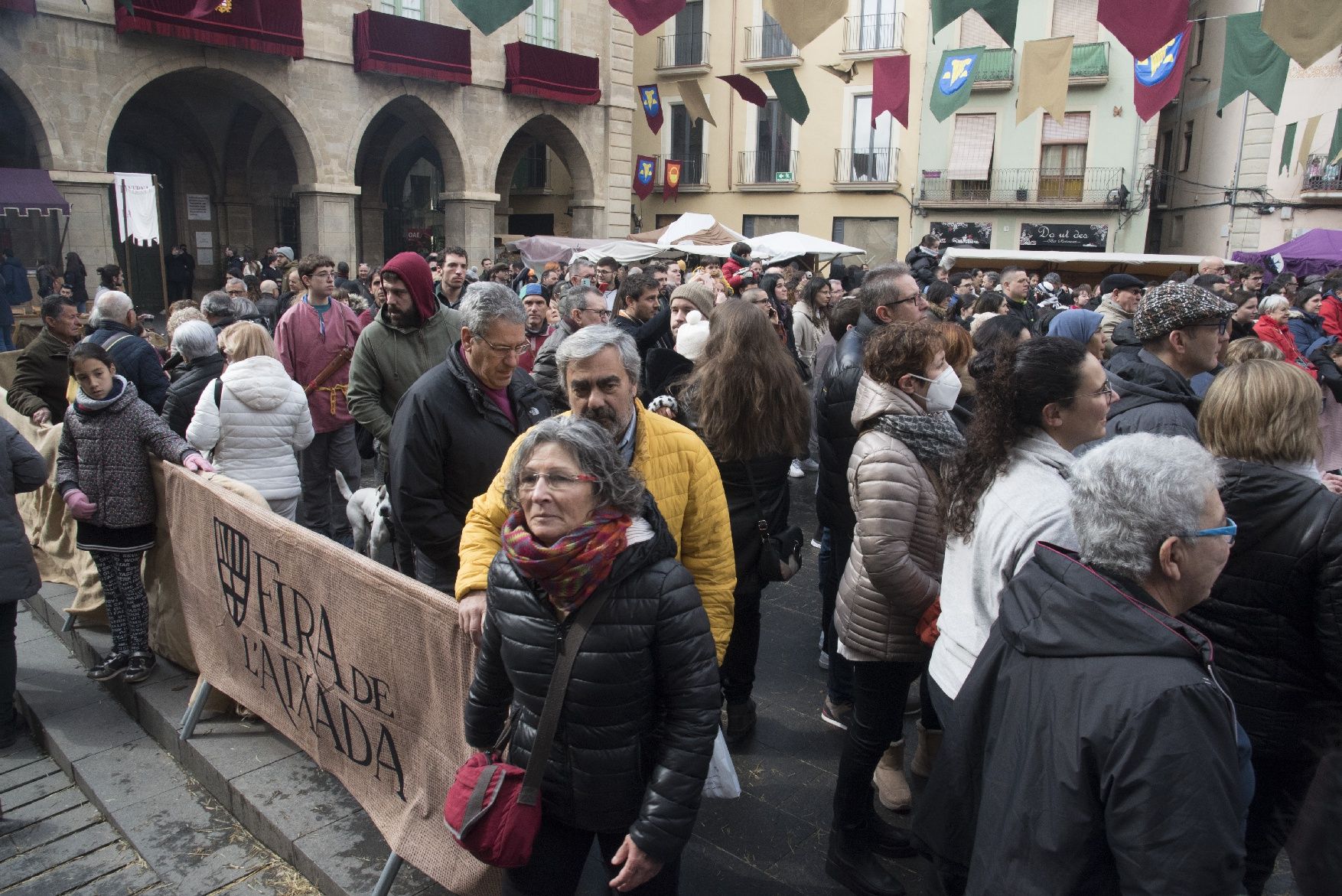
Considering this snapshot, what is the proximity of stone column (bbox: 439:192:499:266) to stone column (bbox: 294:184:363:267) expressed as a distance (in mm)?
2607

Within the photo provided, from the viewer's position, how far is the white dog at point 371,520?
4062 mm

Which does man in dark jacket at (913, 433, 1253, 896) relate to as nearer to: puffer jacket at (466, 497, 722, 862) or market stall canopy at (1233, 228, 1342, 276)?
puffer jacket at (466, 497, 722, 862)

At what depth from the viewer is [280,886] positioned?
3188mm

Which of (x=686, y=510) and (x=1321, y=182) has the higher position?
(x=1321, y=182)

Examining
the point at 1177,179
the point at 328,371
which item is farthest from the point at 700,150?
the point at 328,371

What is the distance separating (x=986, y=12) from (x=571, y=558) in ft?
18.2

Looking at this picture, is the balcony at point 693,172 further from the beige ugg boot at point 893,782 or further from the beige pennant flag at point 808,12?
the beige ugg boot at point 893,782

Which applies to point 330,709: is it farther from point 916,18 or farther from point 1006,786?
point 916,18

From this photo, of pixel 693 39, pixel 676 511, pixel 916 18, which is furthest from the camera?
pixel 693 39

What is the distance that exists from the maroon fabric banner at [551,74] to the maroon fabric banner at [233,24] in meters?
4.92

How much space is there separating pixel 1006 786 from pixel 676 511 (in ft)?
4.21

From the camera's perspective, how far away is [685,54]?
2961cm

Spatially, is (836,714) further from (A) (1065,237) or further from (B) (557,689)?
(A) (1065,237)

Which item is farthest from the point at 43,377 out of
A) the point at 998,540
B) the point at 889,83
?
the point at 889,83
